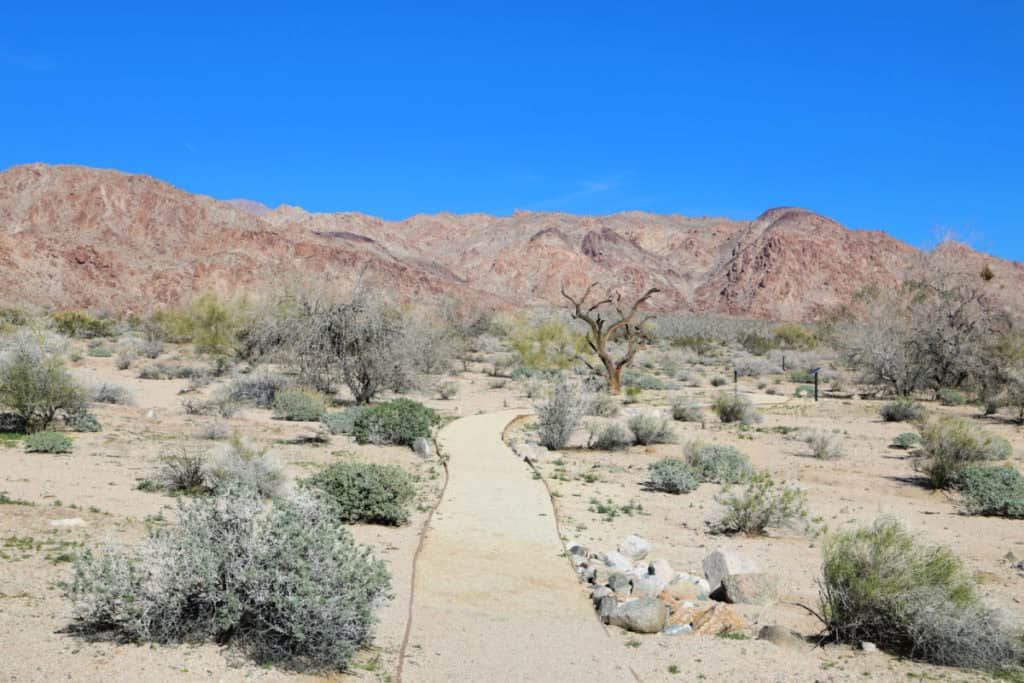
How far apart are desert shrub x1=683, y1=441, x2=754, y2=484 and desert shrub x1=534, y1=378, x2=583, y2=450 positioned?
3171 mm

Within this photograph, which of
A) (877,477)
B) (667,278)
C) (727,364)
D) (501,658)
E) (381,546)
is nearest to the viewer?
(501,658)

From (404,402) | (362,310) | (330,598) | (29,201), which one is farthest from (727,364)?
(29,201)

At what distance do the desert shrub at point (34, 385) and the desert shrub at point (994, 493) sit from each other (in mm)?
16791

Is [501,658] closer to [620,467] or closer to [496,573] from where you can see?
[496,573]

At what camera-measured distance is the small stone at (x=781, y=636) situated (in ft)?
25.1

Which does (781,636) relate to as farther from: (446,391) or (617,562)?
(446,391)

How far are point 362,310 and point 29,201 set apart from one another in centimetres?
7360

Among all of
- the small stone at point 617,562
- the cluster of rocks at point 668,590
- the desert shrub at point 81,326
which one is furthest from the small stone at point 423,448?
Answer: the desert shrub at point 81,326

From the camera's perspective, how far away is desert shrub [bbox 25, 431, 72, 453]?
15180 mm

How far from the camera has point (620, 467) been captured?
17.8m

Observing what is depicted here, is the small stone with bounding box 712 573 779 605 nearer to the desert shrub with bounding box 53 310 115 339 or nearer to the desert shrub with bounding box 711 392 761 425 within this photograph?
the desert shrub with bounding box 711 392 761 425

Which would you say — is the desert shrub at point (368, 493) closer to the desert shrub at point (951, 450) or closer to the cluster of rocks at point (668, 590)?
the cluster of rocks at point (668, 590)

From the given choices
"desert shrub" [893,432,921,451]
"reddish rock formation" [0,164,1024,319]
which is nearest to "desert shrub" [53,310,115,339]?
"reddish rock formation" [0,164,1024,319]

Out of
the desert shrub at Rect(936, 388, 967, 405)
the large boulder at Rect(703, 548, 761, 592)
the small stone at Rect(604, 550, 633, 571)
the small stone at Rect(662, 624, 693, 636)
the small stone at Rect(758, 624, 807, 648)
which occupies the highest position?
the desert shrub at Rect(936, 388, 967, 405)
